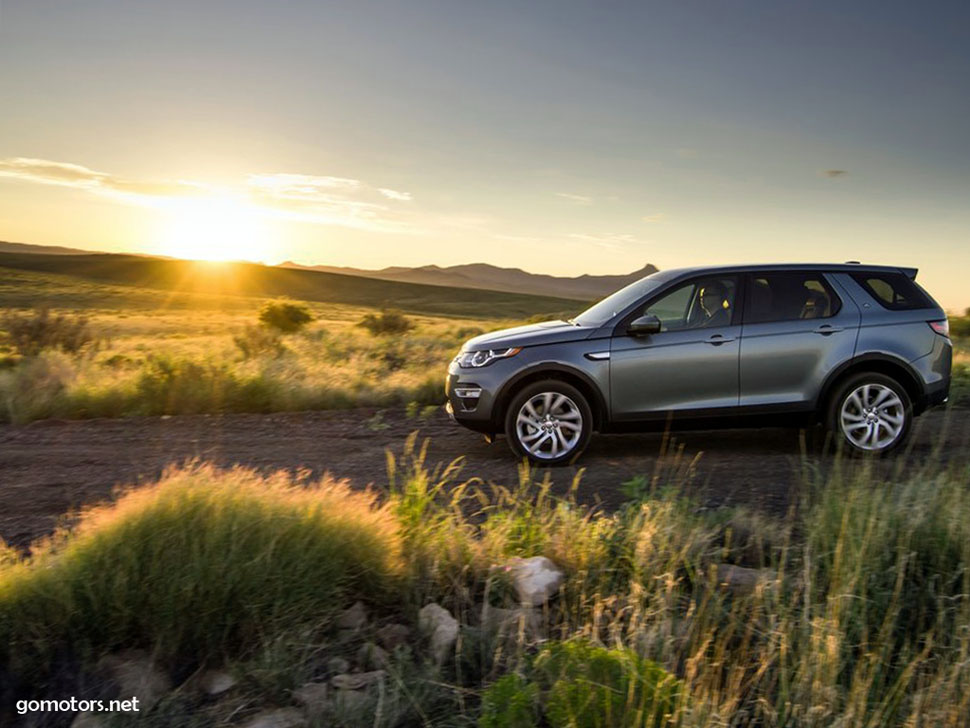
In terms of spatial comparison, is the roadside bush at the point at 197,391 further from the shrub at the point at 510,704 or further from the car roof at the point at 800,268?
the shrub at the point at 510,704

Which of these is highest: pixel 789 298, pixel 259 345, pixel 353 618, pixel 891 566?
pixel 789 298

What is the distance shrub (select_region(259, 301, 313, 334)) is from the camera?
32.1 meters

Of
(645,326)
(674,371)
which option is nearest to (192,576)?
(645,326)

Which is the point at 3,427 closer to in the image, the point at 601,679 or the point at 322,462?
the point at 322,462

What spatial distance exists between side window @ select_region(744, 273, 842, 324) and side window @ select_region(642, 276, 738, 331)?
0.63ft

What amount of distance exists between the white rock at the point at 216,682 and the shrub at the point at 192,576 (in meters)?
0.11

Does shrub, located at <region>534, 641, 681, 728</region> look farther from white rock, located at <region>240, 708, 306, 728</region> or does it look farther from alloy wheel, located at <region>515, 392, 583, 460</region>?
alloy wheel, located at <region>515, 392, 583, 460</region>

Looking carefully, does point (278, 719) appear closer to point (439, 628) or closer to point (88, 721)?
point (88, 721)

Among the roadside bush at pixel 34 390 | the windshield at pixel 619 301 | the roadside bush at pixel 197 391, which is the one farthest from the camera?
the roadside bush at pixel 197 391

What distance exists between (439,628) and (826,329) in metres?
4.97

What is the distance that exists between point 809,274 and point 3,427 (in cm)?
882

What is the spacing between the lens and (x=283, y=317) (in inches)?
1272

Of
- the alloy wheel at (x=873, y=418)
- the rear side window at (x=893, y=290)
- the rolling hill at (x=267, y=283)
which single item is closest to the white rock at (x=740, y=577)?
the alloy wheel at (x=873, y=418)

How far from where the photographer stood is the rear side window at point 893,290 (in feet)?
24.6
